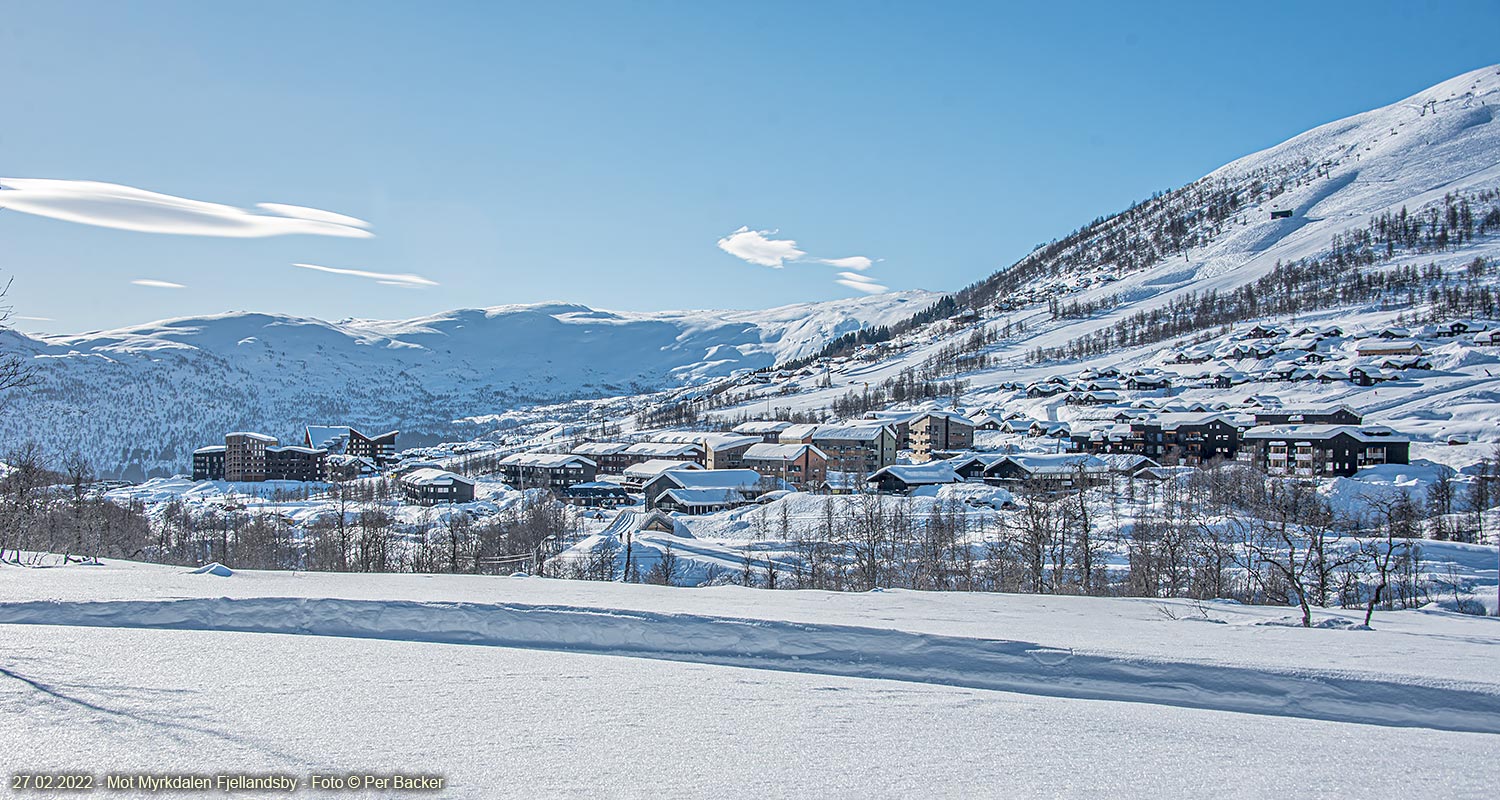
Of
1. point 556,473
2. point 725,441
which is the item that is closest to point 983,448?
point 725,441

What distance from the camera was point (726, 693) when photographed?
4.01 meters

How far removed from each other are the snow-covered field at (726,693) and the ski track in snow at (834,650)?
0.6 inches

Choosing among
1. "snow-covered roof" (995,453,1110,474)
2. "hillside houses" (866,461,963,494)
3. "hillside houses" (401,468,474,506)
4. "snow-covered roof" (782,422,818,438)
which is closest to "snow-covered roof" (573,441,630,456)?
"snow-covered roof" (782,422,818,438)

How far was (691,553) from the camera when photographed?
33562mm

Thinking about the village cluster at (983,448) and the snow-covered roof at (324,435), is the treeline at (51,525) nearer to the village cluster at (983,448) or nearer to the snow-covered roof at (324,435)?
the village cluster at (983,448)

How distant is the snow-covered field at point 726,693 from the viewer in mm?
2953

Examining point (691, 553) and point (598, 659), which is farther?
point (691, 553)

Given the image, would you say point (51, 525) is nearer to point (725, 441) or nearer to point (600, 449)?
point (725, 441)

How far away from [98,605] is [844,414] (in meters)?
107

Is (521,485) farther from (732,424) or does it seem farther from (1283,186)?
(1283,186)

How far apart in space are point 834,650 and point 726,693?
1.27 m

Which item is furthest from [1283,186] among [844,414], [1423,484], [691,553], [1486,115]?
[691,553]

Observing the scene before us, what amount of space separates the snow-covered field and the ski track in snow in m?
0.02

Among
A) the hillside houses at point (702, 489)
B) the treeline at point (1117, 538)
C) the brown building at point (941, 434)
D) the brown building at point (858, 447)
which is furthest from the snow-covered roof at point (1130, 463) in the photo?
the hillside houses at point (702, 489)
